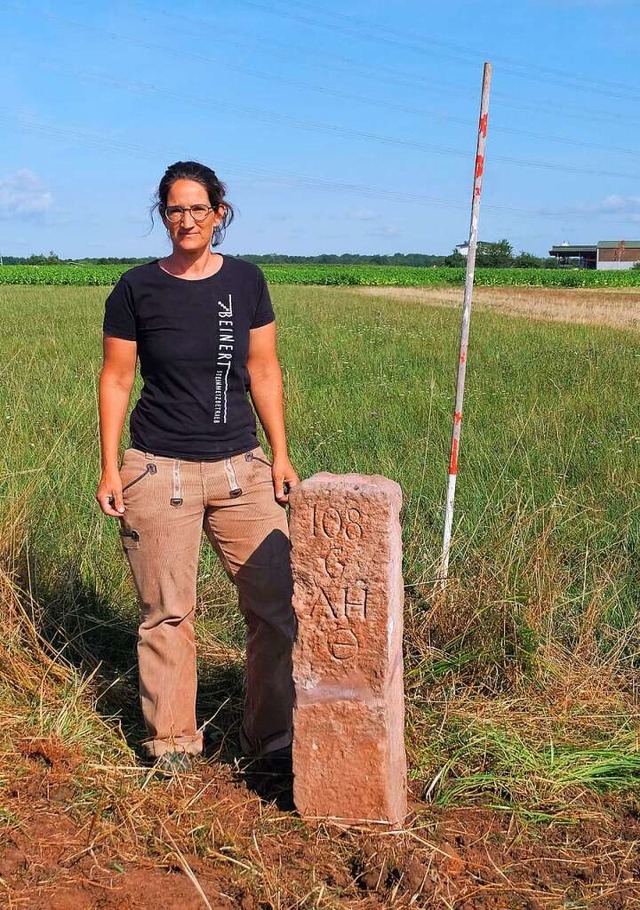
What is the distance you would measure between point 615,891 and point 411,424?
4897 mm

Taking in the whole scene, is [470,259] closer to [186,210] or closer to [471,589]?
[471,589]

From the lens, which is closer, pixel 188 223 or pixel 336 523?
pixel 336 523

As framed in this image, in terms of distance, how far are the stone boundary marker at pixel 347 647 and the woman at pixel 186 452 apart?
1.27ft

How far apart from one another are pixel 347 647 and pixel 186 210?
4.78 feet

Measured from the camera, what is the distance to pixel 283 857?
2514mm

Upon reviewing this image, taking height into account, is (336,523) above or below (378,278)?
below

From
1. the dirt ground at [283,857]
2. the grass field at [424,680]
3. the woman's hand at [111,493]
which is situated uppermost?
the woman's hand at [111,493]

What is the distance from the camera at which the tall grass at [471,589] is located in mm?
3062

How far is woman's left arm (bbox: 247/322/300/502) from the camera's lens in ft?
9.89

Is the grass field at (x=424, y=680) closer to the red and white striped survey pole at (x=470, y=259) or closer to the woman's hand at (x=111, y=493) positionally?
the red and white striped survey pole at (x=470, y=259)

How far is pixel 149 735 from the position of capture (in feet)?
9.86

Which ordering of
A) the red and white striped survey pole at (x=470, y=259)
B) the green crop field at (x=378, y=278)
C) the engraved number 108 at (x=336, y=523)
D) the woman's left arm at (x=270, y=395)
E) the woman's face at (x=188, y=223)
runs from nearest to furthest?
the engraved number 108 at (x=336, y=523)
the woman's face at (x=188, y=223)
the woman's left arm at (x=270, y=395)
the red and white striped survey pole at (x=470, y=259)
the green crop field at (x=378, y=278)

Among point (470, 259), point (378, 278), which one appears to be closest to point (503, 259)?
point (378, 278)

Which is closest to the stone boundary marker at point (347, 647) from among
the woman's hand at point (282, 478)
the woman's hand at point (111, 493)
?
the woman's hand at point (282, 478)
